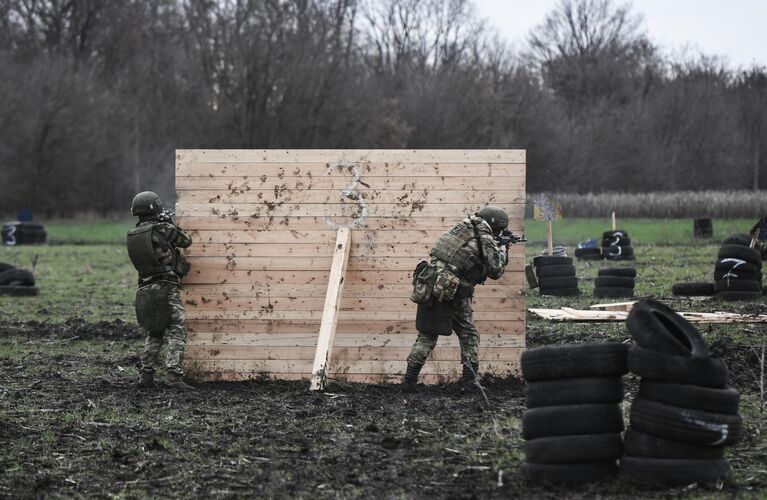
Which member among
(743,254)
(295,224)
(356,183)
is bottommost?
(743,254)

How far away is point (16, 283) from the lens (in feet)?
70.4

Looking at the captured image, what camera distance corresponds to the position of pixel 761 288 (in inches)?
719

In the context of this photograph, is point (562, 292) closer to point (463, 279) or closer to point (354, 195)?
point (354, 195)

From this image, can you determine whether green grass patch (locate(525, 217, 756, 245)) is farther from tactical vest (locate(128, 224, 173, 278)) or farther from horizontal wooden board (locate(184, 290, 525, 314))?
tactical vest (locate(128, 224, 173, 278))

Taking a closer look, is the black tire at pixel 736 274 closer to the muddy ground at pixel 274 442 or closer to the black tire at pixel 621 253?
the muddy ground at pixel 274 442

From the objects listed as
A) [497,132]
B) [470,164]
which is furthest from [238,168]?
[497,132]

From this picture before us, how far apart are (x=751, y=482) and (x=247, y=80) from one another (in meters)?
55.4

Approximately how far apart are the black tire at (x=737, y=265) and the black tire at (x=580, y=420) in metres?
11.5

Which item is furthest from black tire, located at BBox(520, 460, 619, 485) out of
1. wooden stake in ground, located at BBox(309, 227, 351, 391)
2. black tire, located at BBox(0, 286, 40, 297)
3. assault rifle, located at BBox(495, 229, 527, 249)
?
black tire, located at BBox(0, 286, 40, 297)

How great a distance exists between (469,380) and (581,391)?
4.31m

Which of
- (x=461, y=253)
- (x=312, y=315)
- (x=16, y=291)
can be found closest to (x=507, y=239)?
(x=461, y=253)

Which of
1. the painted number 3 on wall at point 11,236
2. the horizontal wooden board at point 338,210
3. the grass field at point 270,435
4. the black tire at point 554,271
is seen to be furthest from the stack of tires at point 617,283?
the painted number 3 on wall at point 11,236

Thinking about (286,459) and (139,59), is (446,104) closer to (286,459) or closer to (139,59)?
(139,59)

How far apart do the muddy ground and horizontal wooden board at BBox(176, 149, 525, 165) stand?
2.50m
